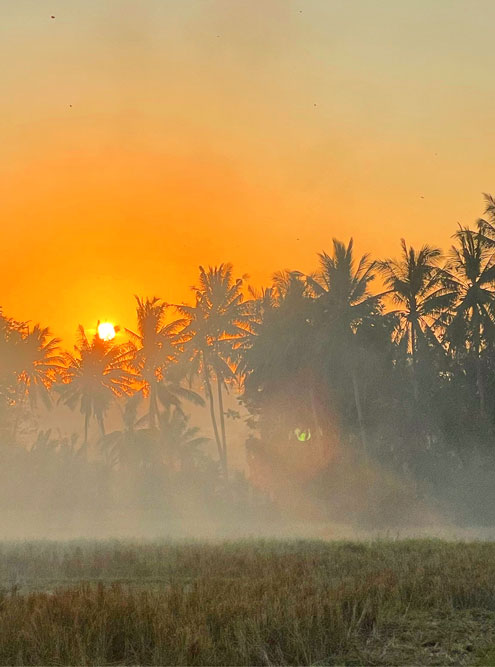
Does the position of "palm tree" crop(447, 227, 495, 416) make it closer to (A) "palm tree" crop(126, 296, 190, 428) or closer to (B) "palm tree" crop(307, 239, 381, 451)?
(B) "palm tree" crop(307, 239, 381, 451)

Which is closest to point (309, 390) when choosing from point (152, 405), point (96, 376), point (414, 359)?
point (414, 359)

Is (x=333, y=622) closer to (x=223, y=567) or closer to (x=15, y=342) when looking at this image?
(x=223, y=567)

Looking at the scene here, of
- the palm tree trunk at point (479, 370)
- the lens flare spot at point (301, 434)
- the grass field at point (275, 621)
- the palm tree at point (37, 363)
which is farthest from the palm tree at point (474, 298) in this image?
the palm tree at point (37, 363)

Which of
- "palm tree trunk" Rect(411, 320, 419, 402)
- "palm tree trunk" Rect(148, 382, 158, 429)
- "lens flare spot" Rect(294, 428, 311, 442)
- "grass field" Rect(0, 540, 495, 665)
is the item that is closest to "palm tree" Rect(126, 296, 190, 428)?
"palm tree trunk" Rect(148, 382, 158, 429)

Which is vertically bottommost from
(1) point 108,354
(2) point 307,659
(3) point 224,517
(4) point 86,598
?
(2) point 307,659

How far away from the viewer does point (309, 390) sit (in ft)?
160

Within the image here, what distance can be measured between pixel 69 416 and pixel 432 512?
73741mm

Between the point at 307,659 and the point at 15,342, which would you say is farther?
the point at 15,342

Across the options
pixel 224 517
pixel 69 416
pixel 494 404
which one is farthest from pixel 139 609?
pixel 69 416

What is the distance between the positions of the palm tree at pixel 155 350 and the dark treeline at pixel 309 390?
0.09 metres

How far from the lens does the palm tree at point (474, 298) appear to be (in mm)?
38719

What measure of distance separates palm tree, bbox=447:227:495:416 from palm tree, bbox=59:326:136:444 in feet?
95.5

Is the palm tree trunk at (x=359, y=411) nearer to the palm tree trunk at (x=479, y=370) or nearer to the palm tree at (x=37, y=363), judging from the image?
the palm tree trunk at (x=479, y=370)

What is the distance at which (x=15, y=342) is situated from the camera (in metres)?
65.6
